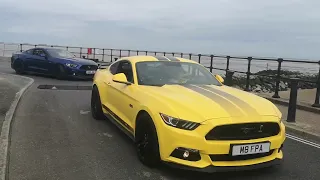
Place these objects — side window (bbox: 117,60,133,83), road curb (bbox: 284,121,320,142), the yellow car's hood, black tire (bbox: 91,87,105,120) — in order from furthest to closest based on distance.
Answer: black tire (bbox: 91,87,105,120), road curb (bbox: 284,121,320,142), side window (bbox: 117,60,133,83), the yellow car's hood

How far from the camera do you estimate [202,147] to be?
4.26 meters

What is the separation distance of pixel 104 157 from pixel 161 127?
1.26m

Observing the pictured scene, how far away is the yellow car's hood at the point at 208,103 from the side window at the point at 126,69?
76 cm

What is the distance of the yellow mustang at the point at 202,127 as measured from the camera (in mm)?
4293

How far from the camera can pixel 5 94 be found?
34.2 ft

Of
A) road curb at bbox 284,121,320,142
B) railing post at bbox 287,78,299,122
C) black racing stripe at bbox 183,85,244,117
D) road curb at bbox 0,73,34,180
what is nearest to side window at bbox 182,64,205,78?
A: black racing stripe at bbox 183,85,244,117

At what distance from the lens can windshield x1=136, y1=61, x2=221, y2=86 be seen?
588cm

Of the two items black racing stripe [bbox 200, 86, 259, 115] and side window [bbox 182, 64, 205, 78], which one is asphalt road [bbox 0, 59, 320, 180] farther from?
Result: side window [bbox 182, 64, 205, 78]

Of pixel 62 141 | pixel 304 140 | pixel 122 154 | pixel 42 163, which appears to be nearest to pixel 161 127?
pixel 122 154

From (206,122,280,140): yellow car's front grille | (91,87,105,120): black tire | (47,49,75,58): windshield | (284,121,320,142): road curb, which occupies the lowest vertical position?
(284,121,320,142): road curb

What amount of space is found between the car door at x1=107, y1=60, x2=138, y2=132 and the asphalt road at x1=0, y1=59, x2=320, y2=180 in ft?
1.47

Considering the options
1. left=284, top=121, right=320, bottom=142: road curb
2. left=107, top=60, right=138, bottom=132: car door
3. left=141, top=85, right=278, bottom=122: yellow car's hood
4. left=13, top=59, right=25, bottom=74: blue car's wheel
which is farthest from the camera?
left=13, top=59, right=25, bottom=74: blue car's wheel

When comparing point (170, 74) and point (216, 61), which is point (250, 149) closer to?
point (170, 74)

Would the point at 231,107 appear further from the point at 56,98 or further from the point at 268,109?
the point at 56,98
